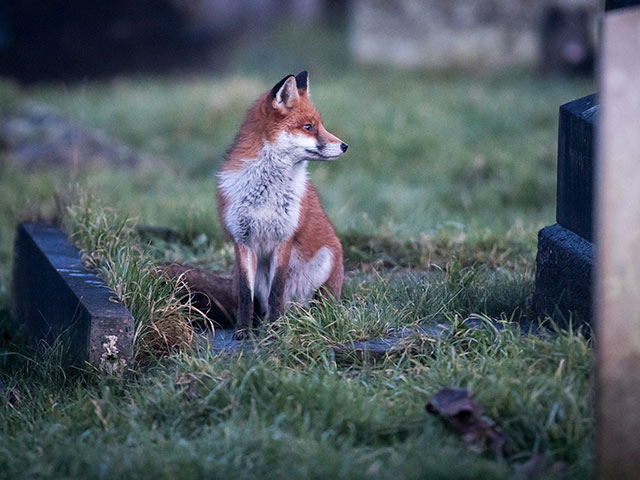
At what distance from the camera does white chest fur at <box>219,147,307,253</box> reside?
4273mm

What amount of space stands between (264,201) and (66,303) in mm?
1132

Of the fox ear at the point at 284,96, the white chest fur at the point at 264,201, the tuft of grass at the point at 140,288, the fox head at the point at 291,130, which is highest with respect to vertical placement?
the fox ear at the point at 284,96

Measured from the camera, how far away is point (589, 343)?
3566 mm

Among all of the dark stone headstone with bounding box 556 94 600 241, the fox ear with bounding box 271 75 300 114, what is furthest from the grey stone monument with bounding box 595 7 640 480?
the fox ear with bounding box 271 75 300 114

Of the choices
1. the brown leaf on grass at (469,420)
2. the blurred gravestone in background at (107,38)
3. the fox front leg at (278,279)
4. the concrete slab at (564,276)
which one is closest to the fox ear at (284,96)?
the fox front leg at (278,279)

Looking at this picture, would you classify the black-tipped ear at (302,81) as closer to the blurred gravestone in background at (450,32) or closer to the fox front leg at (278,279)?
the fox front leg at (278,279)

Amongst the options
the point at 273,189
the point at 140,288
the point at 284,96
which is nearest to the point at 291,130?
the point at 284,96

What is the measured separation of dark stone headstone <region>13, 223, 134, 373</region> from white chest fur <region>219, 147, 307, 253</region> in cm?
75

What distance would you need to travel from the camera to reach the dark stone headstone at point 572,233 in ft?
12.5

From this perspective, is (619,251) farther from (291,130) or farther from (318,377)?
(291,130)

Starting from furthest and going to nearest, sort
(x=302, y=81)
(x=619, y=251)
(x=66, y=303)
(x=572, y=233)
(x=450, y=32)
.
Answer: (x=450, y=32) < (x=302, y=81) < (x=66, y=303) < (x=572, y=233) < (x=619, y=251)

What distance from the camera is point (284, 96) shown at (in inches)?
170

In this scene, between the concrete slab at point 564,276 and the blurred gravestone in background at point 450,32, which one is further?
the blurred gravestone in background at point 450,32

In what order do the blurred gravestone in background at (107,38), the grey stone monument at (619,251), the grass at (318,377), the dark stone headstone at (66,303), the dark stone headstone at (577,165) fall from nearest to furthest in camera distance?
A: 1. the grey stone monument at (619,251)
2. the grass at (318,377)
3. the dark stone headstone at (66,303)
4. the dark stone headstone at (577,165)
5. the blurred gravestone in background at (107,38)
